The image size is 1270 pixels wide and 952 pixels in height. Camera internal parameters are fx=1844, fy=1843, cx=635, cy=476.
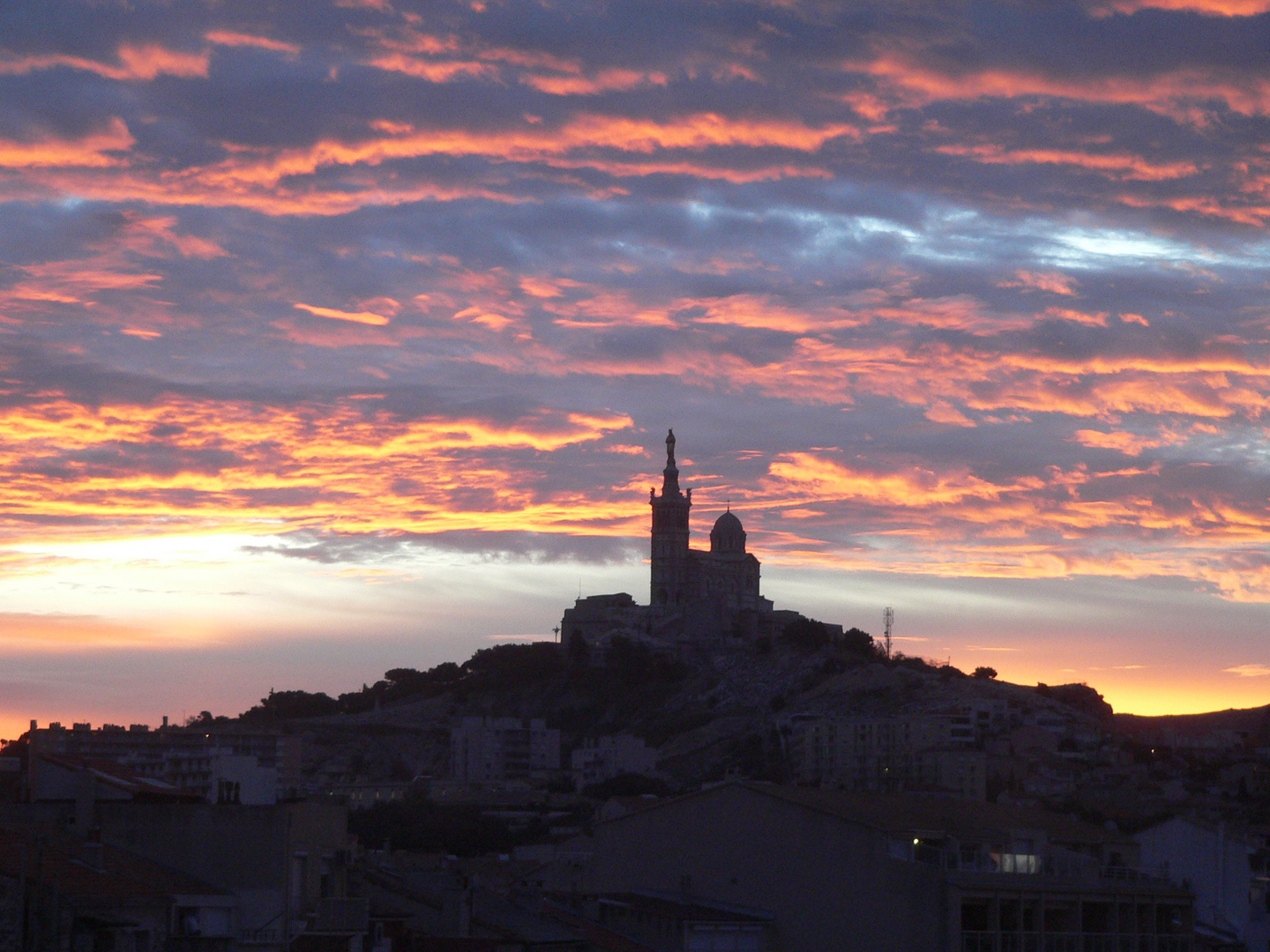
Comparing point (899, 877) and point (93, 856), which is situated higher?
point (93, 856)

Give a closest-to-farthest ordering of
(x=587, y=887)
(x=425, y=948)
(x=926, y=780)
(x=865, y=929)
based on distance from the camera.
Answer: (x=425, y=948), (x=865, y=929), (x=587, y=887), (x=926, y=780)

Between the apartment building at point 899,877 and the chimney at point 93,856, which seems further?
the apartment building at point 899,877

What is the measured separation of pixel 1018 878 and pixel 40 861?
2282 centimetres

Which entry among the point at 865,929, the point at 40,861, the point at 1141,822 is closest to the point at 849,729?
the point at 1141,822

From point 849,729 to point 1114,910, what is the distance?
149m

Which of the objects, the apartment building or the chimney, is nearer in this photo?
the chimney

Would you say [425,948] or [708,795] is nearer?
[425,948]

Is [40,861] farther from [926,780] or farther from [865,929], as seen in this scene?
[926,780]

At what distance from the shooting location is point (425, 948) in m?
36.9

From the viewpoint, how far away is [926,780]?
163875mm

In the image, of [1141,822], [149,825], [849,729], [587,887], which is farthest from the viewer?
[849,729]

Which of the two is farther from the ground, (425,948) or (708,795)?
(708,795)

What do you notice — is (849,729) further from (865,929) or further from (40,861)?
(40,861)

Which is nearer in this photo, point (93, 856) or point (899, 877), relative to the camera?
point (93, 856)
